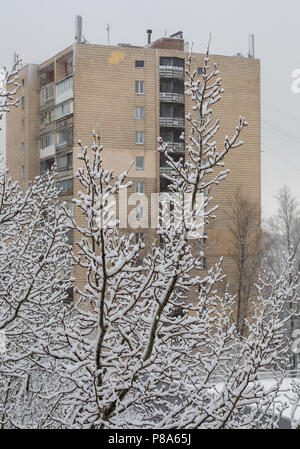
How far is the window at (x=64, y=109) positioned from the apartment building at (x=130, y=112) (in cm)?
3

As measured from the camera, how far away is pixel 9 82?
4.62m

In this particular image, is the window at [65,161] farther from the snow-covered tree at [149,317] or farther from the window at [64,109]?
the snow-covered tree at [149,317]

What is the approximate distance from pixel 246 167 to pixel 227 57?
3.62 metres

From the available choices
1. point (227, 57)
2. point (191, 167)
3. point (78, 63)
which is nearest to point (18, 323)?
point (191, 167)

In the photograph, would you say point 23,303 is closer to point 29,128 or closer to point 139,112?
point 139,112

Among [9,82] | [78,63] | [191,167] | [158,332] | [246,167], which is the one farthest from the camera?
[246,167]

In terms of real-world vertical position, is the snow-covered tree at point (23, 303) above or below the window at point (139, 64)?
below

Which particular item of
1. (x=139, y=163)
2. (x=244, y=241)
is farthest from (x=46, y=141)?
(x=244, y=241)

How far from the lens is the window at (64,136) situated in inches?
948

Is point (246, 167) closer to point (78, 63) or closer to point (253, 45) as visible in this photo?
point (253, 45)

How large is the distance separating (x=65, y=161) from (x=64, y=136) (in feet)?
2.71

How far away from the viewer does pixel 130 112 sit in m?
24.6
